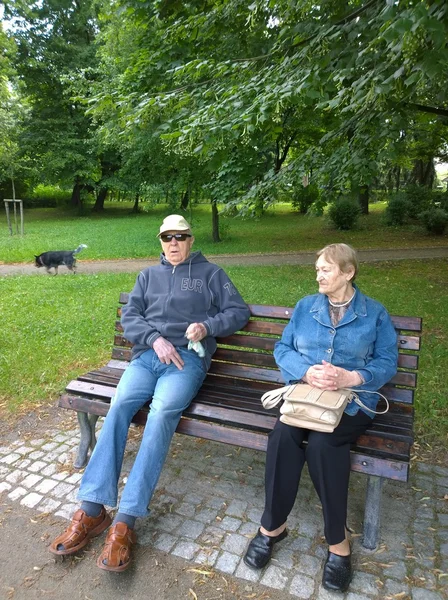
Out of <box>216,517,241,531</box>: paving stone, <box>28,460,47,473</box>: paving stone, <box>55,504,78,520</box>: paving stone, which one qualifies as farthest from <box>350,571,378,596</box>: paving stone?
<box>28,460,47,473</box>: paving stone

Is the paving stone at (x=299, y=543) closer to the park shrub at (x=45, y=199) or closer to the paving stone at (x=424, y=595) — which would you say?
the paving stone at (x=424, y=595)

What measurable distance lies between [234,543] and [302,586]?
430 mm

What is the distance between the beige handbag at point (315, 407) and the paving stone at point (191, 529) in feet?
2.69

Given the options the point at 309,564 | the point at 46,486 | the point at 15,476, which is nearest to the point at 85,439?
the point at 46,486

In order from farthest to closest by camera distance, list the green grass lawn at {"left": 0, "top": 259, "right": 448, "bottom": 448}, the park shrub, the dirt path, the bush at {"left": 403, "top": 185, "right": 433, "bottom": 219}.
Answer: the park shrub < the bush at {"left": 403, "top": 185, "right": 433, "bottom": 219} < the dirt path < the green grass lawn at {"left": 0, "top": 259, "right": 448, "bottom": 448}

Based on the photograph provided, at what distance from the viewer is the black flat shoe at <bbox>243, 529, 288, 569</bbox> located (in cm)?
241

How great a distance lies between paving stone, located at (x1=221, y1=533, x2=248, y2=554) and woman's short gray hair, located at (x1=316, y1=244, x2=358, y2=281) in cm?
160

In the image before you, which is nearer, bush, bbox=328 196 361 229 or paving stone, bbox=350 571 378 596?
paving stone, bbox=350 571 378 596

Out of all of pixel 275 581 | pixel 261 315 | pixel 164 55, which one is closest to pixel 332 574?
pixel 275 581

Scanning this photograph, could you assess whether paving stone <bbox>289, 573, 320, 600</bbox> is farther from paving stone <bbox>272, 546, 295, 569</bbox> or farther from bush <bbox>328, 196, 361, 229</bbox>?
bush <bbox>328, 196, 361, 229</bbox>

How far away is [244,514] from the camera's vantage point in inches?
111

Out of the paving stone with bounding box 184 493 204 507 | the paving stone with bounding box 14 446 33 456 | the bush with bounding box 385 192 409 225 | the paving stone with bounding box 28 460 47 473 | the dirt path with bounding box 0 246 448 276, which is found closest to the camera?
the paving stone with bounding box 184 493 204 507

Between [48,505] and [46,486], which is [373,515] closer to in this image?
[48,505]

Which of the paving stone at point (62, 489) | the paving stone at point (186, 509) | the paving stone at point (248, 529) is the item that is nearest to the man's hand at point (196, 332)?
the paving stone at point (186, 509)
